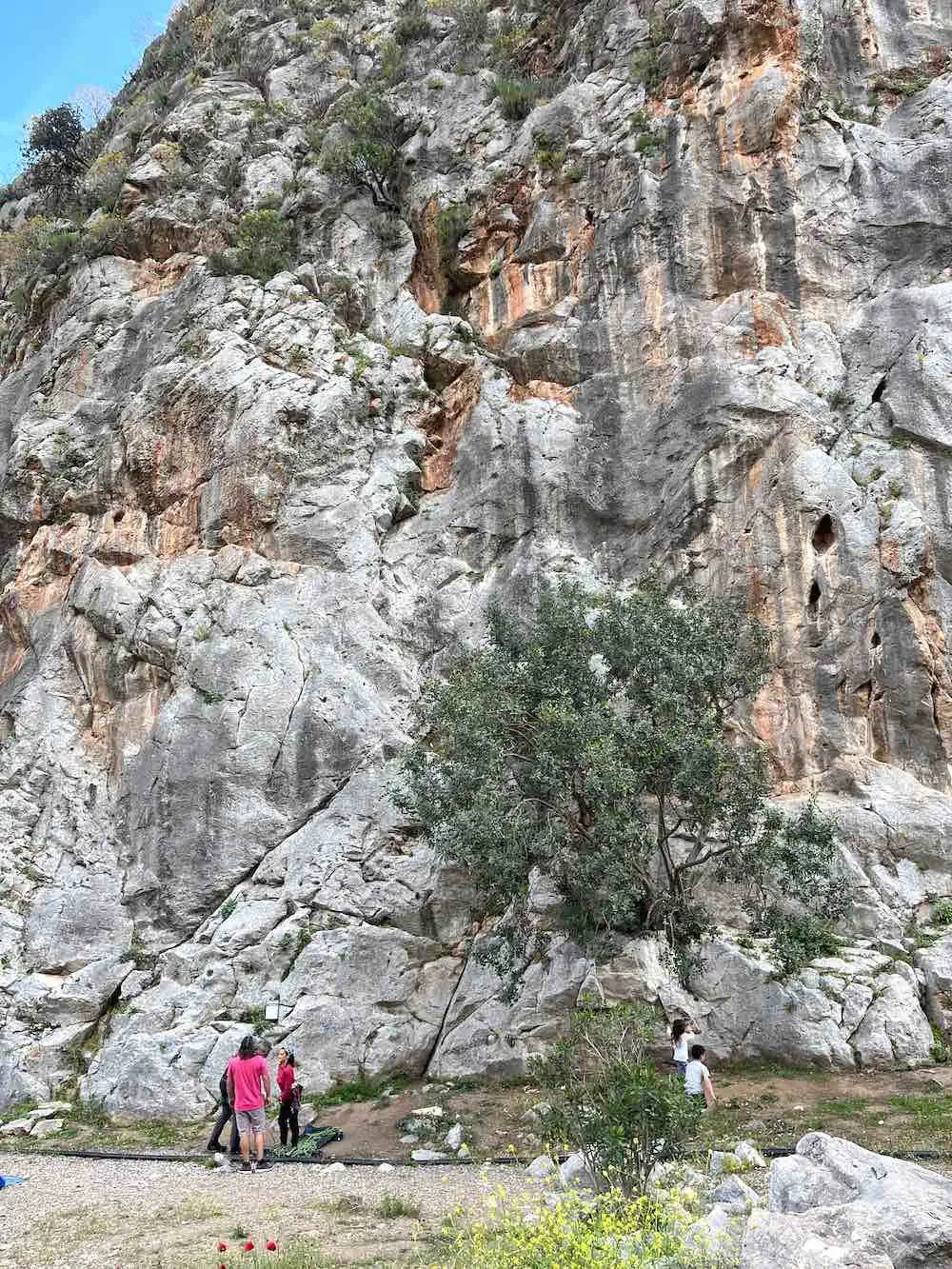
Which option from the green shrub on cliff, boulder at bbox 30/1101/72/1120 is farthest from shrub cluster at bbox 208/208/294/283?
boulder at bbox 30/1101/72/1120

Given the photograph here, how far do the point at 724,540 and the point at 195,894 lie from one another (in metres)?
14.2

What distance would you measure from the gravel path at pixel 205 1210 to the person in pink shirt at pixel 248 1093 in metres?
0.41

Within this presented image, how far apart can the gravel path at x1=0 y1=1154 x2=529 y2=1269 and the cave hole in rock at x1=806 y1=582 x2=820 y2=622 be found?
42.9 feet

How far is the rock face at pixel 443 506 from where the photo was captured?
17875mm

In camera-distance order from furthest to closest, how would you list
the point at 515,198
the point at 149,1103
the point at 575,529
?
the point at 515,198 → the point at 575,529 → the point at 149,1103

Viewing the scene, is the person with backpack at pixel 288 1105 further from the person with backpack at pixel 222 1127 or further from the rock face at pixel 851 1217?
the rock face at pixel 851 1217

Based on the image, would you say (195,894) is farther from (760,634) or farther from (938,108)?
(938,108)

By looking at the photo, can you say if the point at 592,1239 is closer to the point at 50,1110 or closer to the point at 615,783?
the point at 615,783

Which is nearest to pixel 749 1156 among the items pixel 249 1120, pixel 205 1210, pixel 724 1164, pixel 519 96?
pixel 724 1164

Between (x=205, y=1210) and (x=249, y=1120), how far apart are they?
187cm

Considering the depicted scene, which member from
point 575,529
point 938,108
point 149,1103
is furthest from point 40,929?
point 938,108

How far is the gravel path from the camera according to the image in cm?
859

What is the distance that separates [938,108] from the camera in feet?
85.6

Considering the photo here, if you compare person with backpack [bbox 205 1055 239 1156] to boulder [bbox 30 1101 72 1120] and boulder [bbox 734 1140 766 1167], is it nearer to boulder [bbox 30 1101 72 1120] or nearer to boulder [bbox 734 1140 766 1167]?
boulder [bbox 30 1101 72 1120]
